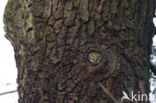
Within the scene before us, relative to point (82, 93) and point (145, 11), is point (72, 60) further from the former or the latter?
point (145, 11)

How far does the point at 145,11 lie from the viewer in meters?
0.90

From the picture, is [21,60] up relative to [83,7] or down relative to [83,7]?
down

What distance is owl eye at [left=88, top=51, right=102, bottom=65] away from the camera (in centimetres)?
78

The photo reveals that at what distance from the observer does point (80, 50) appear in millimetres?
791

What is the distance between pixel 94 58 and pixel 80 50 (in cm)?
5

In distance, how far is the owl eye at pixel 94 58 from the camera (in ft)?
2.56

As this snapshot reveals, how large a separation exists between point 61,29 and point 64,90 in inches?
7.6

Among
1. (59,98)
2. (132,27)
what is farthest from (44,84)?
(132,27)

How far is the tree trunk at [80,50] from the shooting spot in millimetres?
777

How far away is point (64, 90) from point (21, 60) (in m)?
0.20

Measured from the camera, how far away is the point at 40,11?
856mm

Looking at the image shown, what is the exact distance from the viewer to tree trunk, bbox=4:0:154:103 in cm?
78

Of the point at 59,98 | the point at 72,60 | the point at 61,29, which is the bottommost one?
the point at 59,98

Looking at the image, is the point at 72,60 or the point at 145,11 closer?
the point at 72,60
